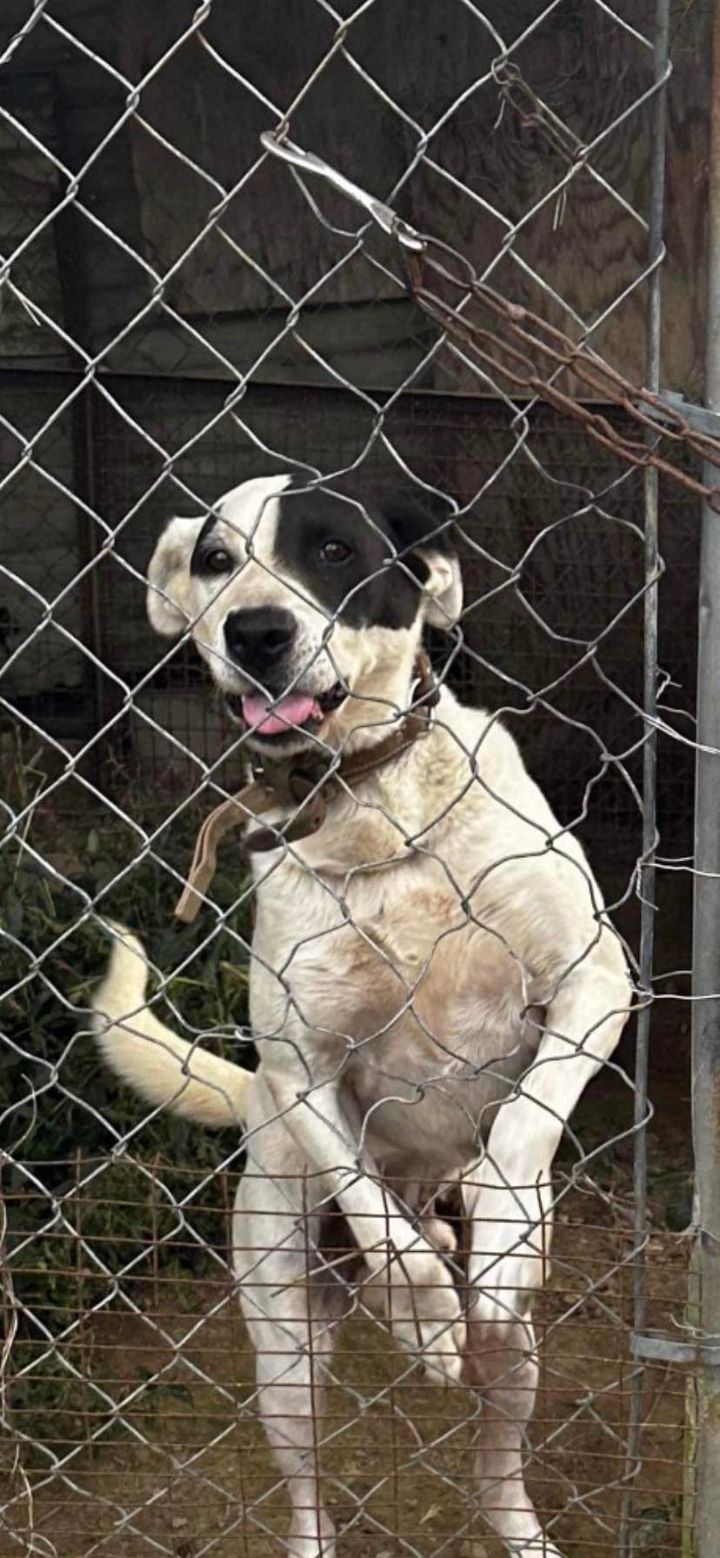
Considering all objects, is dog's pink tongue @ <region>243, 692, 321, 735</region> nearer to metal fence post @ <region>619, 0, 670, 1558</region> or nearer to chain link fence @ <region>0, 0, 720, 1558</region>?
chain link fence @ <region>0, 0, 720, 1558</region>

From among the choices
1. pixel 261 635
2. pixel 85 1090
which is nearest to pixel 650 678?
pixel 261 635

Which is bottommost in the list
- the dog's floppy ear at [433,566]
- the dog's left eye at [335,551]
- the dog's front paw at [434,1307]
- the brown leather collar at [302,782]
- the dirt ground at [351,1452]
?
the dirt ground at [351,1452]

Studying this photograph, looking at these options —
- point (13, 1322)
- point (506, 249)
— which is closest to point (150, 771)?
point (13, 1322)

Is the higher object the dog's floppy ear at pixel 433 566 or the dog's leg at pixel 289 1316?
the dog's floppy ear at pixel 433 566

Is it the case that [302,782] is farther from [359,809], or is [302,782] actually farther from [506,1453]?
[506,1453]

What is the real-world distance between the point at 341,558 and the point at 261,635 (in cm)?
33

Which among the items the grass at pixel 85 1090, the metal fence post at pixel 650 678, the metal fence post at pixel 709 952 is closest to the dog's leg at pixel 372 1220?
the metal fence post at pixel 650 678

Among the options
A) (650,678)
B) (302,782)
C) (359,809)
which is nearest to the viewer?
(650,678)

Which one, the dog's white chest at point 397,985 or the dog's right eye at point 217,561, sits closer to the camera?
the dog's white chest at point 397,985

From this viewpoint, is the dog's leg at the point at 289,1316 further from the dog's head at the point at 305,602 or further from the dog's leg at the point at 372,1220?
the dog's head at the point at 305,602

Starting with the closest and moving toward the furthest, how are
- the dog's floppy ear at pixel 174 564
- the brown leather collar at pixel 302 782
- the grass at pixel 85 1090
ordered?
the brown leather collar at pixel 302 782, the dog's floppy ear at pixel 174 564, the grass at pixel 85 1090

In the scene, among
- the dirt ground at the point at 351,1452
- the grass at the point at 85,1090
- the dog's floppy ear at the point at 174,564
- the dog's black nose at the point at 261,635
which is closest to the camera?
the dog's black nose at the point at 261,635

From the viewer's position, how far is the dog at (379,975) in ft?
8.04

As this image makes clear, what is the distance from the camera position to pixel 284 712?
2.50 m
